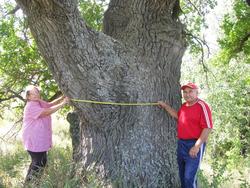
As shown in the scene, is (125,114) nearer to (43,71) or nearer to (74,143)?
(74,143)

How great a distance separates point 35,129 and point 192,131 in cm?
240

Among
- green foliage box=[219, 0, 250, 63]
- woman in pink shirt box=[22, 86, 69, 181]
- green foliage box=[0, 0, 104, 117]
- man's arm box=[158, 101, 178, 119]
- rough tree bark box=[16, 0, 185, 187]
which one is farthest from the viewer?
green foliage box=[219, 0, 250, 63]

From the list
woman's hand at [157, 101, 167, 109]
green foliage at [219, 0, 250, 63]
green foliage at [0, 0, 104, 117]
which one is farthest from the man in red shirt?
green foliage at [219, 0, 250, 63]

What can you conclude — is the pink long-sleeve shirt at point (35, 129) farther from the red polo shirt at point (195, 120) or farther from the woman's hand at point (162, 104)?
the red polo shirt at point (195, 120)

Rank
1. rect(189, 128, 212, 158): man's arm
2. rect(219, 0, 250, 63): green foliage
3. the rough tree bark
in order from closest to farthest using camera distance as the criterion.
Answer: rect(189, 128, 212, 158): man's arm, the rough tree bark, rect(219, 0, 250, 63): green foliage

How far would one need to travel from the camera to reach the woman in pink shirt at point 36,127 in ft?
21.2

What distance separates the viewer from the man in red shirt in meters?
5.56

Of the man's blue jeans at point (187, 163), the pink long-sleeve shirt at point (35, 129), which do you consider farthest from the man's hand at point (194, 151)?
the pink long-sleeve shirt at point (35, 129)

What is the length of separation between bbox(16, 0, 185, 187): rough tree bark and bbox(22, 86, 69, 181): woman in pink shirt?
1.76 feet

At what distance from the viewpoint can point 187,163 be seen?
19.1 feet

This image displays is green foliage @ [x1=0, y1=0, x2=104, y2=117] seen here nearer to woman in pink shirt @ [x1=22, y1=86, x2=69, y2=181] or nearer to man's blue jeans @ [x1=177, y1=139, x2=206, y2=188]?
woman in pink shirt @ [x1=22, y1=86, x2=69, y2=181]

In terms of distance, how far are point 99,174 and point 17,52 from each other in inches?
188

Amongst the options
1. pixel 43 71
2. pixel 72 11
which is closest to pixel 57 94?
pixel 43 71

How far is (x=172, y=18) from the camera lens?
6926 mm
